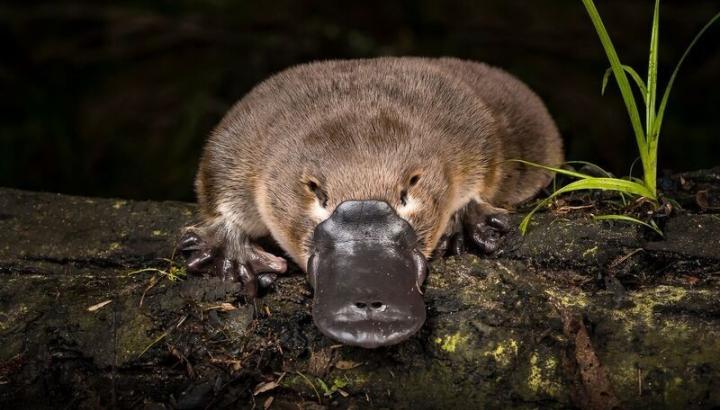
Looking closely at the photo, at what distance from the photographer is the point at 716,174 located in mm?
3033

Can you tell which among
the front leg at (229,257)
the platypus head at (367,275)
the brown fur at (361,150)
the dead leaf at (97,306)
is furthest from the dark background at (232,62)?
the platypus head at (367,275)

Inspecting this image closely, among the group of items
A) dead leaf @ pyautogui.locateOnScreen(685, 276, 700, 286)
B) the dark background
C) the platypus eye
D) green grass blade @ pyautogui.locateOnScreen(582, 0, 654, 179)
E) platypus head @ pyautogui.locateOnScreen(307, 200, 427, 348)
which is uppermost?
green grass blade @ pyautogui.locateOnScreen(582, 0, 654, 179)

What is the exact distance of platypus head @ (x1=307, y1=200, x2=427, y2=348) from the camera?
2.16m

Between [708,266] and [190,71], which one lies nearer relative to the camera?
[708,266]

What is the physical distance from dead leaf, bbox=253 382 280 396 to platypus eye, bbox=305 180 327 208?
508mm

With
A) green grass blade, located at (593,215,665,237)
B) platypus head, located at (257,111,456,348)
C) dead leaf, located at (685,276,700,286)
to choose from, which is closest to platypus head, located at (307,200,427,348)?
platypus head, located at (257,111,456,348)

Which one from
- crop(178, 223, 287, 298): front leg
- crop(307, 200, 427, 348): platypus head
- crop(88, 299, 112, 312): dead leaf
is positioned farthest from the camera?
crop(178, 223, 287, 298): front leg

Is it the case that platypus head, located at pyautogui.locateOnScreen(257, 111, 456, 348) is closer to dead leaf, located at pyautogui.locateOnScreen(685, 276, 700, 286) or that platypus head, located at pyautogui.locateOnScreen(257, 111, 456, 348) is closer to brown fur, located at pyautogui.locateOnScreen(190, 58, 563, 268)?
brown fur, located at pyautogui.locateOnScreen(190, 58, 563, 268)

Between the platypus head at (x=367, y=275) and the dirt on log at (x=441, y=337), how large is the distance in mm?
178

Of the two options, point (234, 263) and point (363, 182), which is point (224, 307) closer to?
point (234, 263)

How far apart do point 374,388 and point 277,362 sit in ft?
0.91

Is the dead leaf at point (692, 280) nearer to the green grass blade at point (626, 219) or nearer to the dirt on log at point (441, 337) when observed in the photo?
the dirt on log at point (441, 337)

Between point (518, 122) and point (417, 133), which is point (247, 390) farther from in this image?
point (518, 122)

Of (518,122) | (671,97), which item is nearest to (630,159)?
(671,97)
